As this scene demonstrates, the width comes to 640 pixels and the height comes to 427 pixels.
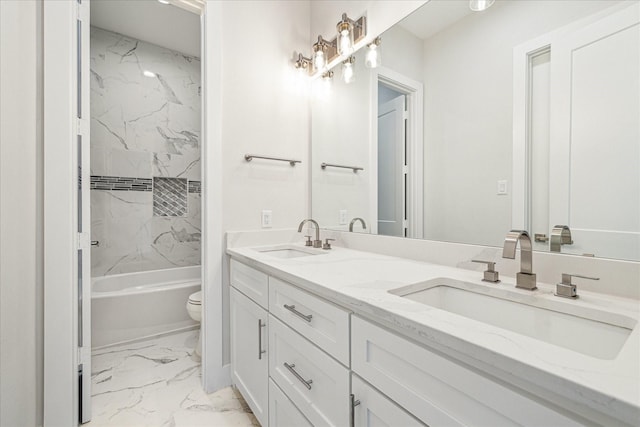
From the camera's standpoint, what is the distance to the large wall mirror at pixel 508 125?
2.62ft

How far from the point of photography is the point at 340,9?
1772 millimetres

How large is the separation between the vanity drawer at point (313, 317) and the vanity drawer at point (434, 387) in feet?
0.15

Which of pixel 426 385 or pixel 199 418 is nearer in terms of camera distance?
pixel 426 385

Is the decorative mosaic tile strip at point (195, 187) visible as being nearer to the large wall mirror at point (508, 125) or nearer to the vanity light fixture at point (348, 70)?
the vanity light fixture at point (348, 70)

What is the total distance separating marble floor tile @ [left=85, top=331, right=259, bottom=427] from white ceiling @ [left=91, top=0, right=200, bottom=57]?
2.70m

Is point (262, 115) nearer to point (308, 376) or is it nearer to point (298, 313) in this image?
point (298, 313)

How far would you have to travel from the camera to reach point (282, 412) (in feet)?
3.55

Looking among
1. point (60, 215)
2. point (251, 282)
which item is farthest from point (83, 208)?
point (251, 282)

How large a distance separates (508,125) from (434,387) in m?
0.93

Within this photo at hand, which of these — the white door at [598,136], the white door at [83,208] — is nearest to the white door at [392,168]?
the white door at [598,136]

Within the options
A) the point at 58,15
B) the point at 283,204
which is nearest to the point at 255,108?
the point at 283,204

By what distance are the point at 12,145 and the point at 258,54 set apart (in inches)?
51.8

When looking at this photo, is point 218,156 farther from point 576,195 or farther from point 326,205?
point 576,195

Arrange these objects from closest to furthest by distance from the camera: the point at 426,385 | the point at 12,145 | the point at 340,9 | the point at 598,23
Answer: the point at 426,385
the point at 598,23
the point at 12,145
the point at 340,9
